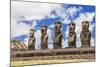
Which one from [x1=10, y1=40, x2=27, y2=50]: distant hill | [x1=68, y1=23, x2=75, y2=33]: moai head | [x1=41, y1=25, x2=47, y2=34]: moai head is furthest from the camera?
[x1=68, y1=23, x2=75, y2=33]: moai head

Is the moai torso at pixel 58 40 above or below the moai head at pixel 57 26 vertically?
below

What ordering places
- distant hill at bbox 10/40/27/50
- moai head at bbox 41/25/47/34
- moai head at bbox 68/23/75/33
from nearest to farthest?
1. distant hill at bbox 10/40/27/50
2. moai head at bbox 41/25/47/34
3. moai head at bbox 68/23/75/33

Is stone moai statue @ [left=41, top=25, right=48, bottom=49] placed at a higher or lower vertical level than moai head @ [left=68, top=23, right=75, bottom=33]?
lower

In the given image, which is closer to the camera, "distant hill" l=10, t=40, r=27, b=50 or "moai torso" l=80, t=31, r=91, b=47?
"distant hill" l=10, t=40, r=27, b=50

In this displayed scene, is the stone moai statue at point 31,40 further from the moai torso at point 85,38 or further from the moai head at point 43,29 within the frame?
the moai torso at point 85,38

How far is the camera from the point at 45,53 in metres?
2.08

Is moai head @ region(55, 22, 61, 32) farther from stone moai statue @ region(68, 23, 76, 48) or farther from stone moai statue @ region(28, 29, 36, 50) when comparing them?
stone moai statue @ region(28, 29, 36, 50)

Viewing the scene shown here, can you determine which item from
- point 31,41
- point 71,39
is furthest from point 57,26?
point 31,41

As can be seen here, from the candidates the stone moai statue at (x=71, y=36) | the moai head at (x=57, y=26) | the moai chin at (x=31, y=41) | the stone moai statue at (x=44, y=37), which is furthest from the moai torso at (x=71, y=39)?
the moai chin at (x=31, y=41)

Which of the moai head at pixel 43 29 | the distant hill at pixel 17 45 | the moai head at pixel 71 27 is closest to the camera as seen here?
the distant hill at pixel 17 45

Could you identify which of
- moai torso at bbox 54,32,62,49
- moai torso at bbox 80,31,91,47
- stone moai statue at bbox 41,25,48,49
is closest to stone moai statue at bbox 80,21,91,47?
moai torso at bbox 80,31,91,47
